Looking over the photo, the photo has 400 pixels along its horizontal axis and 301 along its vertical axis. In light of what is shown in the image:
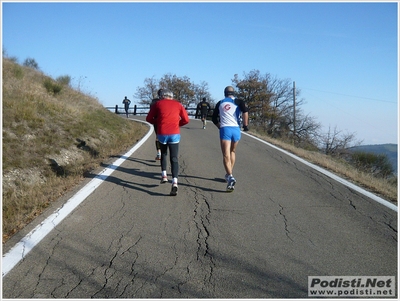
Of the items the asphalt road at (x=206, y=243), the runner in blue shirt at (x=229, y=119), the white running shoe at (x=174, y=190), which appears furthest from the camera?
the runner in blue shirt at (x=229, y=119)

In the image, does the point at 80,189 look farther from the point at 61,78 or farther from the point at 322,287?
the point at 61,78

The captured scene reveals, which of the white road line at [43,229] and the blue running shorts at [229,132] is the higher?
the blue running shorts at [229,132]

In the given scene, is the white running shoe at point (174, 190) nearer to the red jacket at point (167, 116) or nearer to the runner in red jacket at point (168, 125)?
the runner in red jacket at point (168, 125)

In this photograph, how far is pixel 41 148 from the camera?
956 cm

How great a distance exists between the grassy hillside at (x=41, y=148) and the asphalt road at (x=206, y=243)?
78 cm

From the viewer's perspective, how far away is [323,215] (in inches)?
223

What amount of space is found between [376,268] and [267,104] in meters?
48.6

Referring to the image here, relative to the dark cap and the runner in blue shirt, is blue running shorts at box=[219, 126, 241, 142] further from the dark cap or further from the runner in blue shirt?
the dark cap

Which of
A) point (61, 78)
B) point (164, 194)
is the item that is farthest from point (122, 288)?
point (61, 78)

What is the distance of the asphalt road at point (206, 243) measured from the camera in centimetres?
357

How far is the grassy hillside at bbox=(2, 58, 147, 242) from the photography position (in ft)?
19.5

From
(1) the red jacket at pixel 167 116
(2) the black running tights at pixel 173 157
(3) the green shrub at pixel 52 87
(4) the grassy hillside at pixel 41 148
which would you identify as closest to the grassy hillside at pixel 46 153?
(4) the grassy hillside at pixel 41 148

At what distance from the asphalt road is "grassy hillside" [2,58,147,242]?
78cm

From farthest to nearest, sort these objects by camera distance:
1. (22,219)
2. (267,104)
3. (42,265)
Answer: (267,104), (22,219), (42,265)
